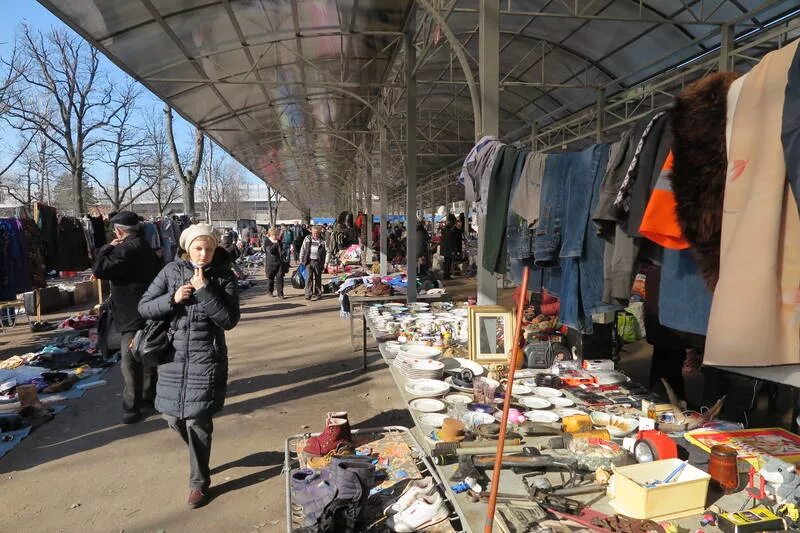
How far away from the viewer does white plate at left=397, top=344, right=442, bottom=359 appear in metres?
3.92

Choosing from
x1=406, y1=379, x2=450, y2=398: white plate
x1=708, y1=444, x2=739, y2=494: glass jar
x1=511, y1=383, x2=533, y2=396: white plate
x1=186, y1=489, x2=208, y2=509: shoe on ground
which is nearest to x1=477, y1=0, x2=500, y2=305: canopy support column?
x1=511, y1=383, x2=533, y2=396: white plate

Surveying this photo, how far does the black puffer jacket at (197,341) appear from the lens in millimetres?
3484

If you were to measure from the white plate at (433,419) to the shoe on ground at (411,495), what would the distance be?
1.00 ft

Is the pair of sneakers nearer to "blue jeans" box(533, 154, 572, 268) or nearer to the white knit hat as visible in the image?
"blue jeans" box(533, 154, 572, 268)

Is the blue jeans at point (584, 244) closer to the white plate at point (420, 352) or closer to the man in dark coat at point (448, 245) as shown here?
the white plate at point (420, 352)

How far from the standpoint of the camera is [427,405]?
3107 mm

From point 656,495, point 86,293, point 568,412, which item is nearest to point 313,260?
point 86,293

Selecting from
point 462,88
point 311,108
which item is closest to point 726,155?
point 311,108

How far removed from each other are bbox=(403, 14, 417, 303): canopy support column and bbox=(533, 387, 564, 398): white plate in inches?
180

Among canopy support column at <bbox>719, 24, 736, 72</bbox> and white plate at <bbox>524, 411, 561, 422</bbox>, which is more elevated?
canopy support column at <bbox>719, 24, 736, 72</bbox>

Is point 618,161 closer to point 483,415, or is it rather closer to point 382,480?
point 483,415

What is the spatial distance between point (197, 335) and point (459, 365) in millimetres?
1965

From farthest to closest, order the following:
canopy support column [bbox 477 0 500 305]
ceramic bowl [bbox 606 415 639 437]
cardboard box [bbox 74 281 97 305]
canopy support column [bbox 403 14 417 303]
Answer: cardboard box [bbox 74 281 97 305], canopy support column [bbox 403 14 417 303], canopy support column [bbox 477 0 500 305], ceramic bowl [bbox 606 415 639 437]

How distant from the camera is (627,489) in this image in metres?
1.93
